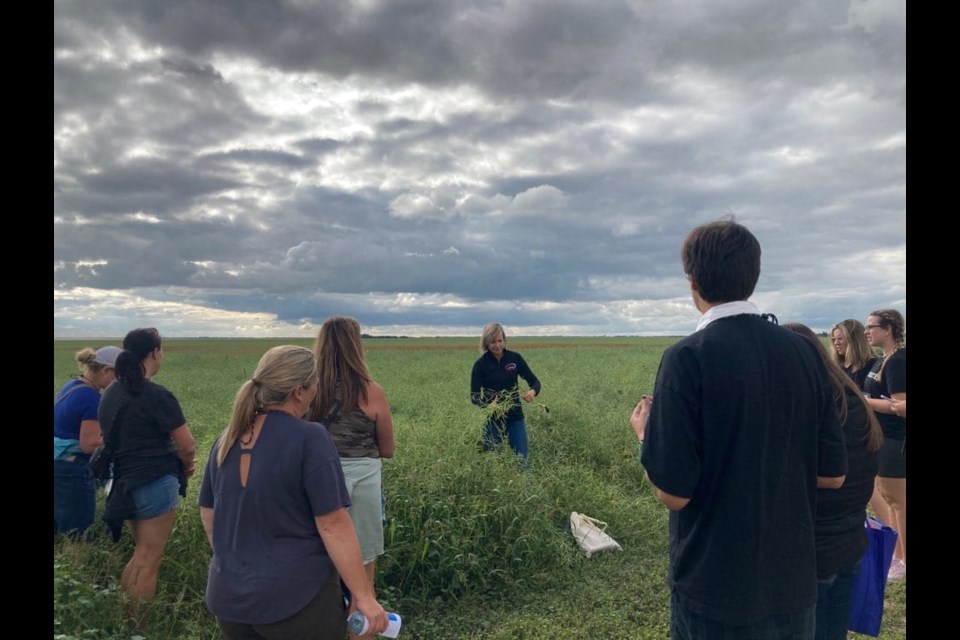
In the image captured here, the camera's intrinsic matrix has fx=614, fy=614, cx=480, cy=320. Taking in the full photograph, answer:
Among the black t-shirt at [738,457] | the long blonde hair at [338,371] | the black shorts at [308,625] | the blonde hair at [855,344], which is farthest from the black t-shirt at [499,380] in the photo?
the black t-shirt at [738,457]

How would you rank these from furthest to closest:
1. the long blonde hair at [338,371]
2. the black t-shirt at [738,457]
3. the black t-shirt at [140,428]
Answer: the black t-shirt at [140,428] < the long blonde hair at [338,371] < the black t-shirt at [738,457]

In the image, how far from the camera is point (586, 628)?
14.8 ft

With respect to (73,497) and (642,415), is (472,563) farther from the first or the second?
(642,415)

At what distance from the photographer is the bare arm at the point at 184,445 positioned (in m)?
4.29

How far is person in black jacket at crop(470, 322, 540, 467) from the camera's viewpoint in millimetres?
7301

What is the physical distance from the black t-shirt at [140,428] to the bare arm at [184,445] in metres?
0.04

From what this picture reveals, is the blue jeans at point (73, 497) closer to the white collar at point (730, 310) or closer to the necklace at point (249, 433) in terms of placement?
the necklace at point (249, 433)

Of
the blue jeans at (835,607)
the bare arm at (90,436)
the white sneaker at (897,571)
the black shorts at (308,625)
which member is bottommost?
the white sneaker at (897,571)

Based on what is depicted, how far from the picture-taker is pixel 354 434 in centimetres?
382

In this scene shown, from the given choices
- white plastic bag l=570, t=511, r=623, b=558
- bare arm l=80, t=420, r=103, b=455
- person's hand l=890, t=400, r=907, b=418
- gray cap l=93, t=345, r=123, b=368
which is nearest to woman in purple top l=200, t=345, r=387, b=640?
bare arm l=80, t=420, r=103, b=455

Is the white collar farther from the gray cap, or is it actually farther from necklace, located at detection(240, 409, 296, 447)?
the gray cap

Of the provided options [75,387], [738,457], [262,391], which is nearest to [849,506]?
[738,457]

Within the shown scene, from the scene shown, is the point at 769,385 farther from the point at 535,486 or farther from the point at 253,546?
the point at 535,486

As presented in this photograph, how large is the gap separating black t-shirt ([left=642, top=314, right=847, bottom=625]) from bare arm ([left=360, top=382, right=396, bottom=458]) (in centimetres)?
202
